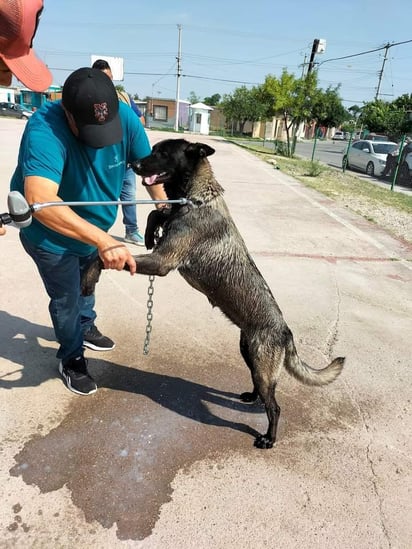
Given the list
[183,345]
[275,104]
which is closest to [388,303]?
[183,345]

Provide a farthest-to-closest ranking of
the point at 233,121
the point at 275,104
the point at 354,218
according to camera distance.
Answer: the point at 233,121 < the point at 275,104 < the point at 354,218

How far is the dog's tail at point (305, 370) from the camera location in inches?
110

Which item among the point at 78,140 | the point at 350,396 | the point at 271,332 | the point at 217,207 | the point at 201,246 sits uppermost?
the point at 78,140

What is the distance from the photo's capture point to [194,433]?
9.49 feet

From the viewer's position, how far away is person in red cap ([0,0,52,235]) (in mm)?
1467

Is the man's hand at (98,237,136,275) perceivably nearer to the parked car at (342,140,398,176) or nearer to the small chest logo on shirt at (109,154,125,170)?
the small chest logo on shirt at (109,154,125,170)

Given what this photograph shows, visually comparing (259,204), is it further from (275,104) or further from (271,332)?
(275,104)

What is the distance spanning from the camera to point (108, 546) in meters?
2.06

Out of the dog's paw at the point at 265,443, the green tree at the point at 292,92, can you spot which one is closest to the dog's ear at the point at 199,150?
the dog's paw at the point at 265,443

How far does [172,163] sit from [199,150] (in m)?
0.19

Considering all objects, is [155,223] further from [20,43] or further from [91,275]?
[20,43]

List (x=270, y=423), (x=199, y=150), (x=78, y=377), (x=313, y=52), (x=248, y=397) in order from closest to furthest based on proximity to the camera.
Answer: (x=199, y=150) < (x=270, y=423) < (x=78, y=377) < (x=248, y=397) < (x=313, y=52)

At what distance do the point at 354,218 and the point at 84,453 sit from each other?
8.49 m

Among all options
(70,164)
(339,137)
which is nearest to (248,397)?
(70,164)
